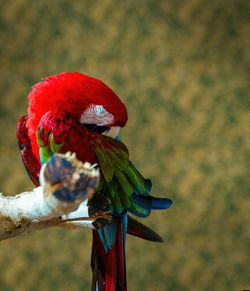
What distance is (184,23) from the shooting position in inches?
44.6

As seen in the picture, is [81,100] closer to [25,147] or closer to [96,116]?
[96,116]

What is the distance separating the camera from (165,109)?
1151 mm

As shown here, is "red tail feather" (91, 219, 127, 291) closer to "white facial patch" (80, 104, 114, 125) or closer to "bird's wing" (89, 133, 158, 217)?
"bird's wing" (89, 133, 158, 217)

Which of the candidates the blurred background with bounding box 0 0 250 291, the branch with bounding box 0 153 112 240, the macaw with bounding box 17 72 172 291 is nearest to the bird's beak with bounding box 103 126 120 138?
the macaw with bounding box 17 72 172 291

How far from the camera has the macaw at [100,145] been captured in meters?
0.46

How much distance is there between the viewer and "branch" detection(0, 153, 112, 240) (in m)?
0.29

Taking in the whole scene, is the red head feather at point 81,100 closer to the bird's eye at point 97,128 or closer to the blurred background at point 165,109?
the bird's eye at point 97,128

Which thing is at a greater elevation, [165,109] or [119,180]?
[165,109]

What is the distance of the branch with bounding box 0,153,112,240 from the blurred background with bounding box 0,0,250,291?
0.74 m

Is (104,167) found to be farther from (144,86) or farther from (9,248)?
(9,248)

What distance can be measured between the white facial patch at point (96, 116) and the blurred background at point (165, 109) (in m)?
0.66

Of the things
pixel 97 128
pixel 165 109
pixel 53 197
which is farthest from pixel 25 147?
pixel 165 109

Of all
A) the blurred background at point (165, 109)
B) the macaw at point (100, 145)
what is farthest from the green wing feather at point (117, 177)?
the blurred background at point (165, 109)

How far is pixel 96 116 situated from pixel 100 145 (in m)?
0.04
